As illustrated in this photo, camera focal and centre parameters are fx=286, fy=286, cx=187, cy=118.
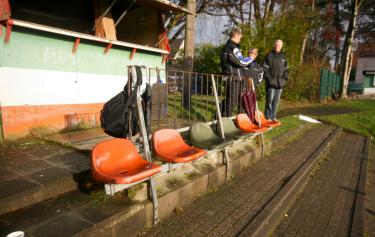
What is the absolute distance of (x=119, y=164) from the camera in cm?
297

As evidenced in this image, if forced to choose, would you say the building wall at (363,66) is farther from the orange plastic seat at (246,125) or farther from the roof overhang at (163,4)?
the orange plastic seat at (246,125)

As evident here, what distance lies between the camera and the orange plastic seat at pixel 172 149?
3260mm

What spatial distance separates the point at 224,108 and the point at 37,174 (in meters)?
3.61

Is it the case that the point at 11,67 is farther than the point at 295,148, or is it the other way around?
the point at 295,148

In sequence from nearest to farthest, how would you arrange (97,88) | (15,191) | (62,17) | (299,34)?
1. (15,191)
2. (97,88)
3. (62,17)
4. (299,34)

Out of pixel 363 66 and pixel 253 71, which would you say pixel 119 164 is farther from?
pixel 363 66

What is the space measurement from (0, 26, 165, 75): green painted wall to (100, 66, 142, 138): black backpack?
2929 mm

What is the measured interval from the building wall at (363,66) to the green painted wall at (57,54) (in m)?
38.4

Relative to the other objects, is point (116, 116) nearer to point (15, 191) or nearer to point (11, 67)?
point (15, 191)

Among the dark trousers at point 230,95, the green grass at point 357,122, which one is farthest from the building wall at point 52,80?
the green grass at point 357,122

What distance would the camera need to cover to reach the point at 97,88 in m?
6.66

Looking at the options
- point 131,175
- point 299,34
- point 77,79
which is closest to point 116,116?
point 131,175

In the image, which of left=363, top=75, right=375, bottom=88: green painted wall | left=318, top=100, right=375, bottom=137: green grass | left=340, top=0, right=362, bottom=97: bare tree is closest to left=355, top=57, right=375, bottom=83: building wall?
left=363, top=75, right=375, bottom=88: green painted wall

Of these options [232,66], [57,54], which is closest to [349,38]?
[232,66]
